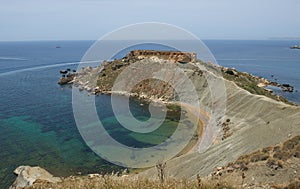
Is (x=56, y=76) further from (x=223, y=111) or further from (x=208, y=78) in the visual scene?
(x=223, y=111)

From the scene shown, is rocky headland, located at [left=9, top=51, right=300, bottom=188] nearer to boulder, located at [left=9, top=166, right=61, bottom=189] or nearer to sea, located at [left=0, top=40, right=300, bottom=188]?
boulder, located at [left=9, top=166, right=61, bottom=189]

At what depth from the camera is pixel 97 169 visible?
931 inches

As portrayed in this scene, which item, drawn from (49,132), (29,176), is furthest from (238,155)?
(49,132)

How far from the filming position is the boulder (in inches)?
778

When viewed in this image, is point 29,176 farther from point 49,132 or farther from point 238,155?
point 238,155

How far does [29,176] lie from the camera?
20.4 metres

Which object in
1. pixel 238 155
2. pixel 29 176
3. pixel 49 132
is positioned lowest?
pixel 49 132

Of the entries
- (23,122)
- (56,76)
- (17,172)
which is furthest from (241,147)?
(56,76)

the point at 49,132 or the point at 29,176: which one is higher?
the point at 29,176

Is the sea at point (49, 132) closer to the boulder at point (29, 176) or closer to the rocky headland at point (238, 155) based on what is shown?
the boulder at point (29, 176)

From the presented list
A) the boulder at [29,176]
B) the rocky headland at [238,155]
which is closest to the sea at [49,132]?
the boulder at [29,176]

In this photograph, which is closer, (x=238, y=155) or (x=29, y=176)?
(x=238, y=155)

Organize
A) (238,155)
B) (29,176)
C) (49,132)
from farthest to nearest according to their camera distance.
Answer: (49,132), (29,176), (238,155)

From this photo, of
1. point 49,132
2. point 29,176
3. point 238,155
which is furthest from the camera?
point 49,132
